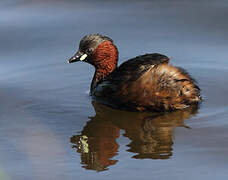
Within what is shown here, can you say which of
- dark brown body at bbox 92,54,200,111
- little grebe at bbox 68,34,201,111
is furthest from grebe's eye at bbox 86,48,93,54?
dark brown body at bbox 92,54,200,111

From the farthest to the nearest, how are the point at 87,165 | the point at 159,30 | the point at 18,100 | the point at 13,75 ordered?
the point at 159,30
the point at 13,75
the point at 18,100
the point at 87,165

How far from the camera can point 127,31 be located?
9062mm

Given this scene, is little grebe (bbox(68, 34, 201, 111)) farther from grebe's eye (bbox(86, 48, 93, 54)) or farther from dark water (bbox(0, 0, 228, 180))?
grebe's eye (bbox(86, 48, 93, 54))

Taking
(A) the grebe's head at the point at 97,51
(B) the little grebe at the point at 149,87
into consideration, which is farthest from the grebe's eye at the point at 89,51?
(B) the little grebe at the point at 149,87

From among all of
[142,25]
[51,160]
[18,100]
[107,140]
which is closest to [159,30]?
[142,25]

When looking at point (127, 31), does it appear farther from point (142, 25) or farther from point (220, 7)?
point (220, 7)

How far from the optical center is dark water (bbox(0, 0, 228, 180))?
18.3 ft

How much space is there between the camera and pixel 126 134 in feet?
20.8

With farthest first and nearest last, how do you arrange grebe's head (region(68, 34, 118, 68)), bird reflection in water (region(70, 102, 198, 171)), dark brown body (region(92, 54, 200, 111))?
grebe's head (region(68, 34, 118, 68)), dark brown body (region(92, 54, 200, 111)), bird reflection in water (region(70, 102, 198, 171))

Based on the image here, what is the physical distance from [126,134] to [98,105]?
1.01 metres

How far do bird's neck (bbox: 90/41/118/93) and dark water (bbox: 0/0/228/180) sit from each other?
0.25 m

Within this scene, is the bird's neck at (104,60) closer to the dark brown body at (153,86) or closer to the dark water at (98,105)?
the dark water at (98,105)

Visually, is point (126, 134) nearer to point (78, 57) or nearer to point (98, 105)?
point (98, 105)

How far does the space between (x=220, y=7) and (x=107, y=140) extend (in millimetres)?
4261
